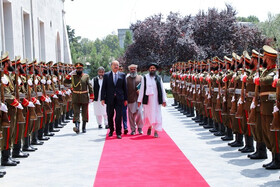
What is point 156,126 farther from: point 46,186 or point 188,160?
point 46,186

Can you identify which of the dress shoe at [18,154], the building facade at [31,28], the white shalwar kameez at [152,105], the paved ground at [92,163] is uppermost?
the building facade at [31,28]

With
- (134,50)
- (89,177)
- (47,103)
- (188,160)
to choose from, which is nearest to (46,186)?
(89,177)

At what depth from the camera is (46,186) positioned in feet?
24.2

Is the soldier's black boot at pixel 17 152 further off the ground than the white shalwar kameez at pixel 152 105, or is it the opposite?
the white shalwar kameez at pixel 152 105

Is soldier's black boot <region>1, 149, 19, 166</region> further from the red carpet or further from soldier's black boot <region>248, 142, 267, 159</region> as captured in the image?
soldier's black boot <region>248, 142, 267, 159</region>

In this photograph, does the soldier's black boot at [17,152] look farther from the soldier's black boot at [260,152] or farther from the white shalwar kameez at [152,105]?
the soldier's black boot at [260,152]

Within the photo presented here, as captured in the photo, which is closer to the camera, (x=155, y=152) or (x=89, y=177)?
(x=89, y=177)

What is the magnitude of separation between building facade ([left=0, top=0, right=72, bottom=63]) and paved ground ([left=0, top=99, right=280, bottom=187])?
964 cm

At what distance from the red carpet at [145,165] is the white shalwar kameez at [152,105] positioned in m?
0.67

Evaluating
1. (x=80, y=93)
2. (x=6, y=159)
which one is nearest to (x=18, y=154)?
(x=6, y=159)

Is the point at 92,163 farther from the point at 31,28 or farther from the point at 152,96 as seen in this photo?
the point at 31,28

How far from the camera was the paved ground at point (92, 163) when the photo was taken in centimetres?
762

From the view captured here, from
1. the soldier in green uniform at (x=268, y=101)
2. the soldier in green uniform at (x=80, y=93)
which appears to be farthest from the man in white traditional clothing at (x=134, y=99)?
the soldier in green uniform at (x=268, y=101)

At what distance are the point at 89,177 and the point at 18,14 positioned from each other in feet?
59.5
